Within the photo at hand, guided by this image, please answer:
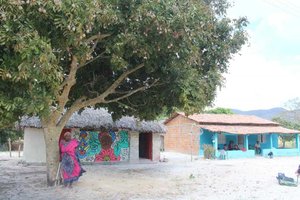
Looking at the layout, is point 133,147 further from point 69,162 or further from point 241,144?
point 241,144

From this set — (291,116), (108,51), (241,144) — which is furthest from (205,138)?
(291,116)

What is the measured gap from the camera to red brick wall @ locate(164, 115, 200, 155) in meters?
31.1

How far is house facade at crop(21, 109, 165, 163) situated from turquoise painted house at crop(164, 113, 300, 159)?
7.04 meters

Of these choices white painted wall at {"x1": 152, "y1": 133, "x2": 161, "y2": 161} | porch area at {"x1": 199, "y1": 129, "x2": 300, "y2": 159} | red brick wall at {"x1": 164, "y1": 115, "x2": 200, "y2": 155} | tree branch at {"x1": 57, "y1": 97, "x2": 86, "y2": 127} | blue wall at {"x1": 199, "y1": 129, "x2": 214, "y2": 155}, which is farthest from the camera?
red brick wall at {"x1": 164, "y1": 115, "x2": 200, "y2": 155}

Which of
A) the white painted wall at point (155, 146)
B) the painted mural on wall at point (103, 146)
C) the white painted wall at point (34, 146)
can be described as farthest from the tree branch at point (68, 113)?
the white painted wall at point (155, 146)

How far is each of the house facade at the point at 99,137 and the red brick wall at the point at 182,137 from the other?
7495mm

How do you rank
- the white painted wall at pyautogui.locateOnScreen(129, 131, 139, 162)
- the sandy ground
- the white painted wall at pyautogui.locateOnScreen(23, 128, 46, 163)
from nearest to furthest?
the sandy ground → the white painted wall at pyautogui.locateOnScreen(23, 128, 46, 163) → the white painted wall at pyautogui.locateOnScreen(129, 131, 139, 162)

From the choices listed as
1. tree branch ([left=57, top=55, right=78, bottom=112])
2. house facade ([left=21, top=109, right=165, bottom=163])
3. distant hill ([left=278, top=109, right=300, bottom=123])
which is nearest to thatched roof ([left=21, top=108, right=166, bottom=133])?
house facade ([left=21, top=109, right=165, bottom=163])

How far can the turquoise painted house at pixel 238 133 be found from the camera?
29089mm

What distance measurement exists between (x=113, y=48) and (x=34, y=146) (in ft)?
45.6

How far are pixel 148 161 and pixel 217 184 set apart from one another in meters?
9.93

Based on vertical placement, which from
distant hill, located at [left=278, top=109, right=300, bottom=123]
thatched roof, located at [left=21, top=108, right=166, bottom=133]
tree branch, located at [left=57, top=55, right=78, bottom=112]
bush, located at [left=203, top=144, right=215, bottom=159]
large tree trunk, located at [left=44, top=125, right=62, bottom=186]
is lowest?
bush, located at [left=203, top=144, right=215, bottom=159]

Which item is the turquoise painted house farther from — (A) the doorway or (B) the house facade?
(B) the house facade

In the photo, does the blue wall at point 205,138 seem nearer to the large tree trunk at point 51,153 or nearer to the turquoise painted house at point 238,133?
the turquoise painted house at point 238,133
